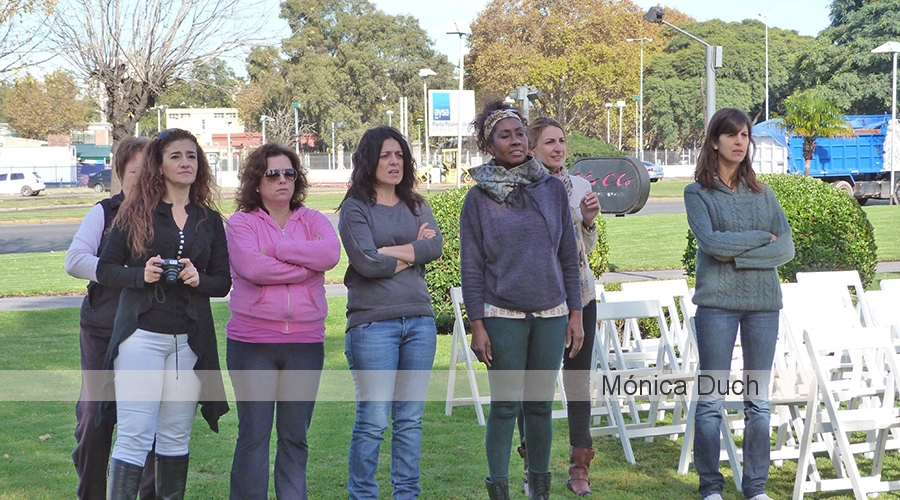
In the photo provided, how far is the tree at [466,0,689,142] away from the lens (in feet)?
169

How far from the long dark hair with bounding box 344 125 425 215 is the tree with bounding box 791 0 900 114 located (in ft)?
174

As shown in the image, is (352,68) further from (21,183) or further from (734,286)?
(734,286)

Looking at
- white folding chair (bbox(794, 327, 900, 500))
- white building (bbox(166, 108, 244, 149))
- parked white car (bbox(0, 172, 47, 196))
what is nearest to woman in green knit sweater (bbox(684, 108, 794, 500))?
white folding chair (bbox(794, 327, 900, 500))

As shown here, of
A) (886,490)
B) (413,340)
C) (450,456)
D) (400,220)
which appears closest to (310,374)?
(413,340)

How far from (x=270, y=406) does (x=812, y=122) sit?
32.1 m

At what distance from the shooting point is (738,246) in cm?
498

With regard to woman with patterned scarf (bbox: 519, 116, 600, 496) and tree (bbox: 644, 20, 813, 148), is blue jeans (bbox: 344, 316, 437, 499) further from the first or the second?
tree (bbox: 644, 20, 813, 148)

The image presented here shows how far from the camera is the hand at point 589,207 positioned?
207 inches

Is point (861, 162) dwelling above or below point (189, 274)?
above

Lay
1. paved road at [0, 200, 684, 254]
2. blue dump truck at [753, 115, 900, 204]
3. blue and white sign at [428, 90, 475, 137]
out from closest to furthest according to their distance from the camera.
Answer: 1. paved road at [0, 200, 684, 254]
2. blue dump truck at [753, 115, 900, 204]
3. blue and white sign at [428, 90, 475, 137]

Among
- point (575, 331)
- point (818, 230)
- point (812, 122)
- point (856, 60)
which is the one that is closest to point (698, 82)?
point (856, 60)

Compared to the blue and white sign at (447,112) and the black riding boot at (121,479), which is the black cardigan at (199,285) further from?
the blue and white sign at (447,112)

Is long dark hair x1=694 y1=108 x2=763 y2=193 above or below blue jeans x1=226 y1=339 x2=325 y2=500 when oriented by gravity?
above

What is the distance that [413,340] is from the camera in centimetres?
478
